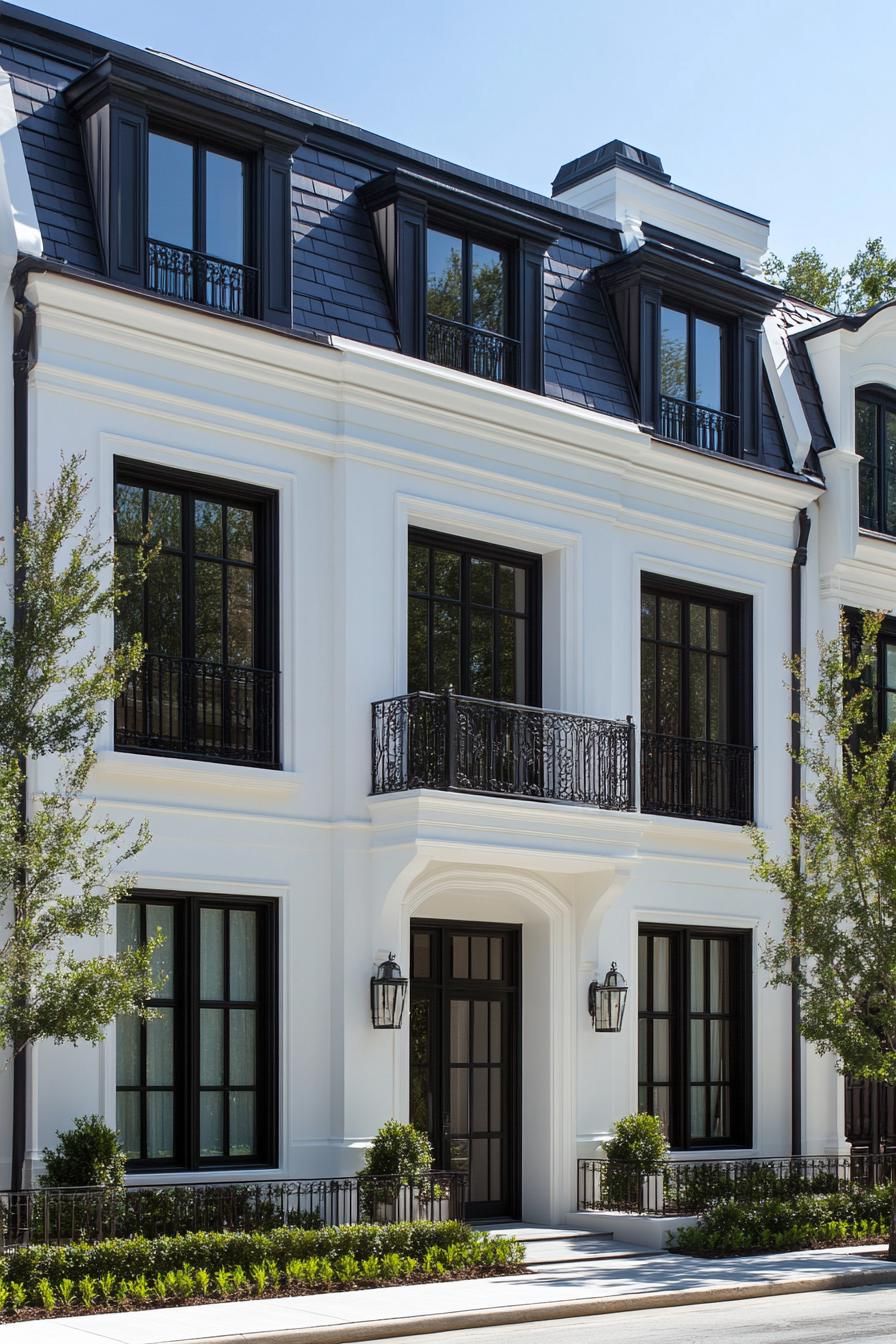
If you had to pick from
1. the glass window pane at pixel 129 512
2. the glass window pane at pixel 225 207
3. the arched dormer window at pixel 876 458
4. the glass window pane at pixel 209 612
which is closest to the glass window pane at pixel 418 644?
the glass window pane at pixel 209 612

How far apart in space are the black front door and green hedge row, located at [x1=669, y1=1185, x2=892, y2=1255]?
235 cm

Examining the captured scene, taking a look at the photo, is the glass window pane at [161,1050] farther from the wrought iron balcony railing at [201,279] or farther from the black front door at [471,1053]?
the wrought iron balcony railing at [201,279]

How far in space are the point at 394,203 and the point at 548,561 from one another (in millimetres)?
4366

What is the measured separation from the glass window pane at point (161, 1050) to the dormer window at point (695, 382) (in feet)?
31.5

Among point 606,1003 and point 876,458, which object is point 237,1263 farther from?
point 876,458

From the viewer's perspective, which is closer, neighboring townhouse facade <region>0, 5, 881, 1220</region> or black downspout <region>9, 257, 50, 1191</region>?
black downspout <region>9, 257, 50, 1191</region>

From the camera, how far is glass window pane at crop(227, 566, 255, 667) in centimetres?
1827

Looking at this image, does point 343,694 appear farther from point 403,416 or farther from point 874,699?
point 874,699

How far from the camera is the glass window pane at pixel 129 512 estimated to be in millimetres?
17500

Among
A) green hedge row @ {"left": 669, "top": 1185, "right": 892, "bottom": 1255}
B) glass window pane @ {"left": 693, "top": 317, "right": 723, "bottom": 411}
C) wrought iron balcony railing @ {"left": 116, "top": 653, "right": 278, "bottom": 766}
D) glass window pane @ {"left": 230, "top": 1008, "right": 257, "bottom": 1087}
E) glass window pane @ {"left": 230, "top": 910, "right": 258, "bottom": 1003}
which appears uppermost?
glass window pane @ {"left": 693, "top": 317, "right": 723, "bottom": 411}

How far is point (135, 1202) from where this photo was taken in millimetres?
15758

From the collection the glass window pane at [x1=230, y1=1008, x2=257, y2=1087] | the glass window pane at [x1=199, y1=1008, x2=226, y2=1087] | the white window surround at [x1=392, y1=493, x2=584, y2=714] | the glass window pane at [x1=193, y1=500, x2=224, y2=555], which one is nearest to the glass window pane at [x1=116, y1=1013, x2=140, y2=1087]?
the glass window pane at [x1=199, y1=1008, x2=226, y2=1087]

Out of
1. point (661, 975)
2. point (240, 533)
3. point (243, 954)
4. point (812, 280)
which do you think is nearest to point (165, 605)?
point (240, 533)

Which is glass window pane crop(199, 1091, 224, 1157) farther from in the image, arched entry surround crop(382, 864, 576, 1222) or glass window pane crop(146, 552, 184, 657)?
glass window pane crop(146, 552, 184, 657)
